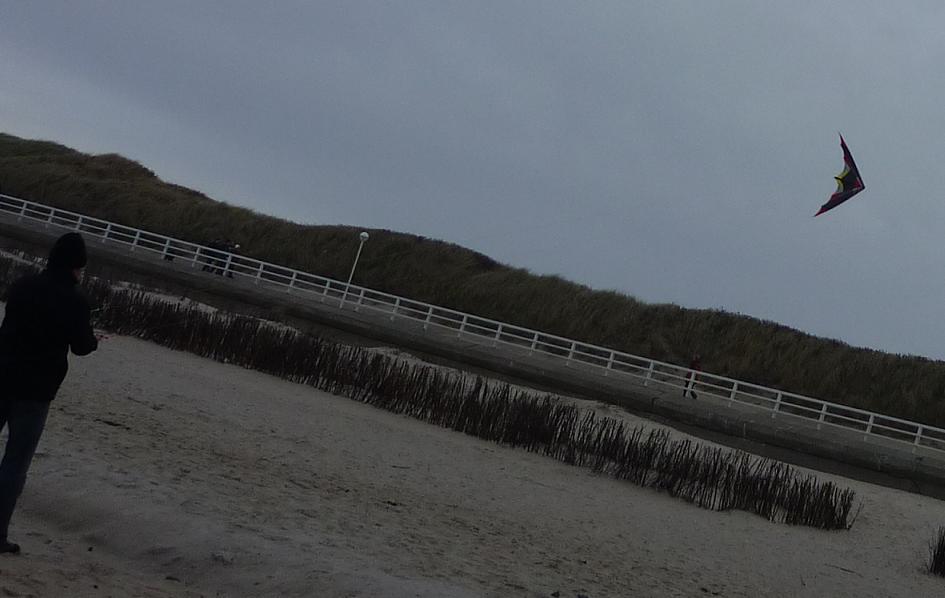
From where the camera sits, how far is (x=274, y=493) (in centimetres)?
582

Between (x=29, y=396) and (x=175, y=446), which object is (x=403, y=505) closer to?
(x=175, y=446)

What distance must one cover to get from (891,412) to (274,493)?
26997 millimetres

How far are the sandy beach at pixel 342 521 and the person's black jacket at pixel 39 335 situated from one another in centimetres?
80

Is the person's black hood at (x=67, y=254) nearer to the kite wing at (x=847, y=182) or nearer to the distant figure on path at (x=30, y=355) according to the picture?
the distant figure on path at (x=30, y=355)

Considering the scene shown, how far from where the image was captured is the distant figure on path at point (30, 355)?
3719 millimetres

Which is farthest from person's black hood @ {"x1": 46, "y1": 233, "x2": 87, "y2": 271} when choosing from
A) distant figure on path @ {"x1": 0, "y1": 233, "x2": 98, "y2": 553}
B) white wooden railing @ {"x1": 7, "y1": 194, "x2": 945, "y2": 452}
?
white wooden railing @ {"x1": 7, "y1": 194, "x2": 945, "y2": 452}

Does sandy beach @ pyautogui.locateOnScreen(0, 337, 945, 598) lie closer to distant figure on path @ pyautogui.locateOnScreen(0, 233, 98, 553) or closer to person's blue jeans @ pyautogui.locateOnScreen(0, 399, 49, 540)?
person's blue jeans @ pyautogui.locateOnScreen(0, 399, 49, 540)

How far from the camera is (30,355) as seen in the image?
12.2ft

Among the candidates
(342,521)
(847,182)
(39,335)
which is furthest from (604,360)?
(39,335)

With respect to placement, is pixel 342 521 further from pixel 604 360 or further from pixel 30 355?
pixel 604 360

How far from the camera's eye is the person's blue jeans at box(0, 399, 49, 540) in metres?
3.75

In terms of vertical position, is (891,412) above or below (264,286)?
above

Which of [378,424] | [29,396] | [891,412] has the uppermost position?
[891,412]

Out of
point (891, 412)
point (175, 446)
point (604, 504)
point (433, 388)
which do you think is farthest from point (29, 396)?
point (891, 412)
